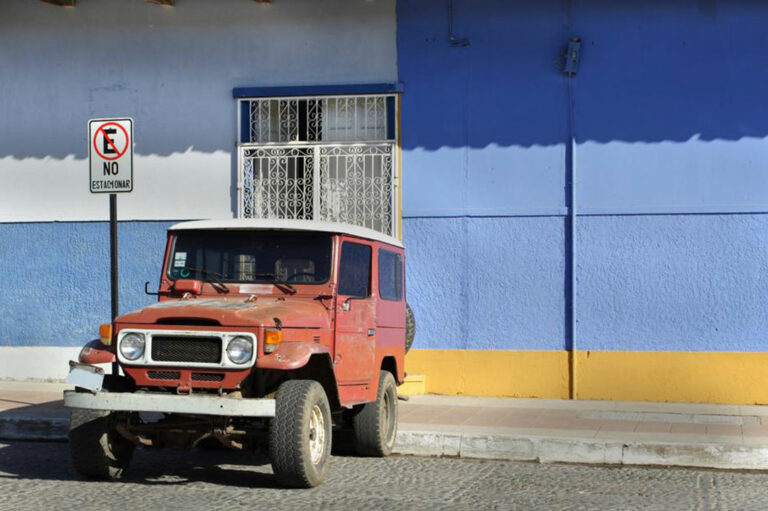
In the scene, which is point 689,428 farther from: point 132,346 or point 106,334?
point 106,334

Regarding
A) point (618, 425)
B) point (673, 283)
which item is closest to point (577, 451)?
point (618, 425)

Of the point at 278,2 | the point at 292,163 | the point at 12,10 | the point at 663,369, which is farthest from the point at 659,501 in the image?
the point at 12,10

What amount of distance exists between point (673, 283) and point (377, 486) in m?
5.60

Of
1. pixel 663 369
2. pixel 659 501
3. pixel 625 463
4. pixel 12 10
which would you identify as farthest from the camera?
pixel 12 10

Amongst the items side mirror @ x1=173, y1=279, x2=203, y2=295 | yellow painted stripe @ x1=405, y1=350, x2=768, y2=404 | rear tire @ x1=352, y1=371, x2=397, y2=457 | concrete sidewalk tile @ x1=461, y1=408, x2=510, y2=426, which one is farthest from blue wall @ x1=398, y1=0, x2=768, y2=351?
side mirror @ x1=173, y1=279, x2=203, y2=295

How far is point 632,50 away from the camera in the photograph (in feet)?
40.6

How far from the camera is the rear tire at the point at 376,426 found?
8.91 meters

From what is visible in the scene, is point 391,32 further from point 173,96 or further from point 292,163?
point 173,96

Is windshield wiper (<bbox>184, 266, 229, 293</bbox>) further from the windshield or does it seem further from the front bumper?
the front bumper

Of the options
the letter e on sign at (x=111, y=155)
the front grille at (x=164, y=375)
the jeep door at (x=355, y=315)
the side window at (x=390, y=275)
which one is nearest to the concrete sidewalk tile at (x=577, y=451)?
the jeep door at (x=355, y=315)

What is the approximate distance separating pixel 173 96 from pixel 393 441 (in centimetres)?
593

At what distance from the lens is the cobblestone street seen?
714 cm

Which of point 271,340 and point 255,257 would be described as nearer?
point 271,340

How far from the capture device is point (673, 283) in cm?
1216
